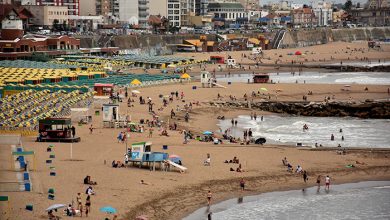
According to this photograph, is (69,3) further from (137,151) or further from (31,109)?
(137,151)

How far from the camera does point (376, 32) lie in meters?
146

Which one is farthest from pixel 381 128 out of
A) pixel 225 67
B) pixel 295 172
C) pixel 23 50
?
pixel 23 50

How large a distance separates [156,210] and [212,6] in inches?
5187

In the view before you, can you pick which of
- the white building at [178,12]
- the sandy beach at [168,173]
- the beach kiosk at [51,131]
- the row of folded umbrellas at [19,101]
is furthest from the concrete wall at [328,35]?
the beach kiosk at [51,131]

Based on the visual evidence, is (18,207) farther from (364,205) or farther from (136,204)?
(364,205)

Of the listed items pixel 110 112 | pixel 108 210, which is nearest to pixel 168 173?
pixel 108 210

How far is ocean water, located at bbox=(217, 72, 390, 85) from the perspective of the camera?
6469cm

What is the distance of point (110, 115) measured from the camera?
122 feet

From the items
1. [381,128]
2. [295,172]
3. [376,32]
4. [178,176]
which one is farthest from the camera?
[376,32]

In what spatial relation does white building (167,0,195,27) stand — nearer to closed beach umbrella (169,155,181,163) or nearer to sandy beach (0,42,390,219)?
sandy beach (0,42,390,219)

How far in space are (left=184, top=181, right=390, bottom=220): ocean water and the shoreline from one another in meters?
0.36

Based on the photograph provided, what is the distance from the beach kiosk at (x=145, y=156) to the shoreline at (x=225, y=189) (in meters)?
2.02

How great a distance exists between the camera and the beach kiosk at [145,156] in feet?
92.9

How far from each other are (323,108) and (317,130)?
7.22m
